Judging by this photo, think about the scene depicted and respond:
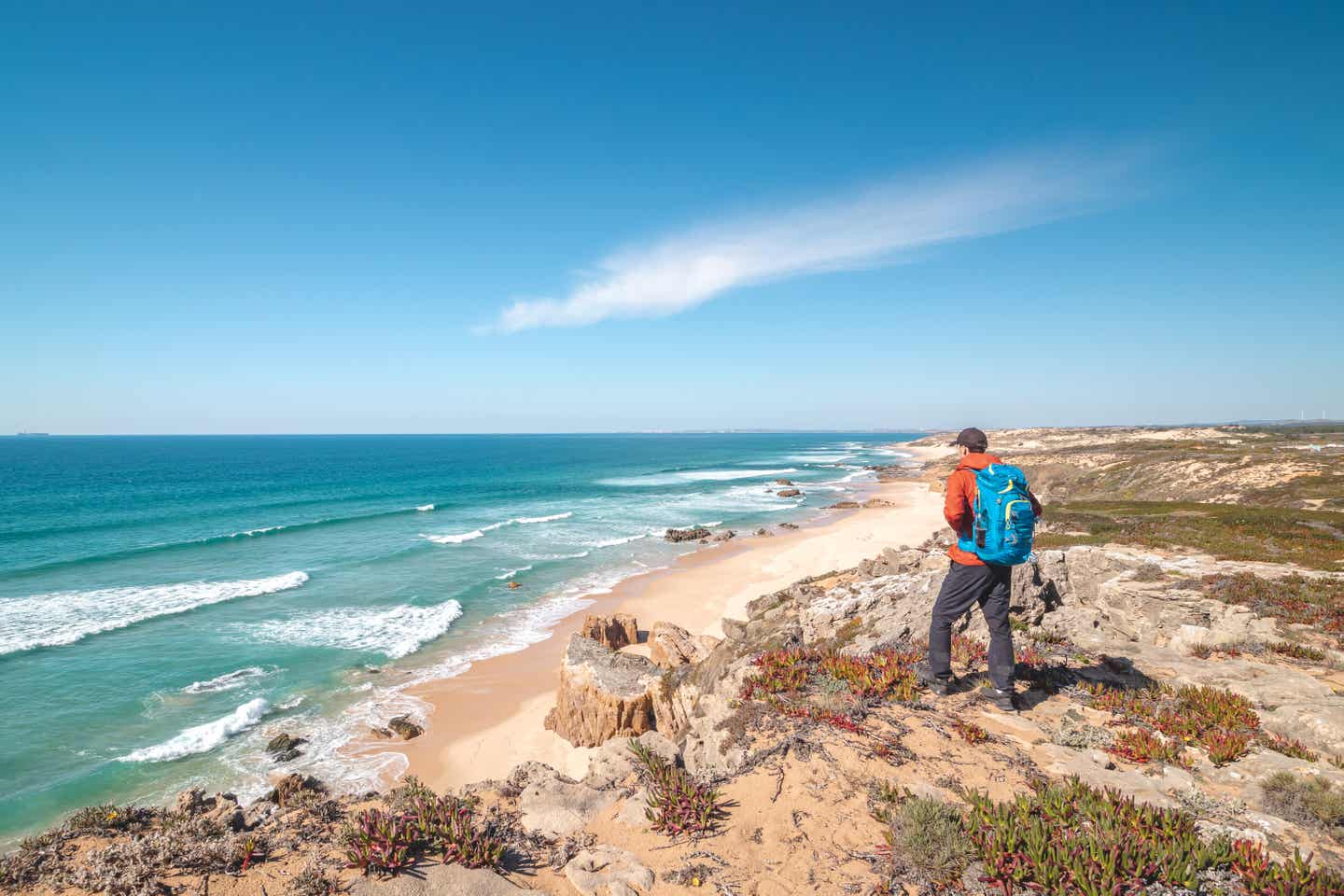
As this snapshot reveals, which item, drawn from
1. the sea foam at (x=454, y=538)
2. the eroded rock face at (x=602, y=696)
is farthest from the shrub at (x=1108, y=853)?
the sea foam at (x=454, y=538)

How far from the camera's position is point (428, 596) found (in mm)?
25109

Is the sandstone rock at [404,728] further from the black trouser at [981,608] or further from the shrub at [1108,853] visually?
the shrub at [1108,853]

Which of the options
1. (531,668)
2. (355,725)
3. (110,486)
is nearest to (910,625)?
(531,668)

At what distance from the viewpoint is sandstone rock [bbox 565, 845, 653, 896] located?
4.71 m

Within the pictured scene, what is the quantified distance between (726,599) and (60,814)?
64.3ft

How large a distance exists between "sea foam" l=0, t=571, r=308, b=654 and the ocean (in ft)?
0.40

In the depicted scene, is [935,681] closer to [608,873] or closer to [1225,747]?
[1225,747]

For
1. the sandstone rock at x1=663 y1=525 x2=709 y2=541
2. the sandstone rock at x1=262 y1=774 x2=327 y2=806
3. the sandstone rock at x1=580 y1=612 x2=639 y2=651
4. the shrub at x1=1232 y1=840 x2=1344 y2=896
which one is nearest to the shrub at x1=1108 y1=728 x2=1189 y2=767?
the shrub at x1=1232 y1=840 x2=1344 y2=896

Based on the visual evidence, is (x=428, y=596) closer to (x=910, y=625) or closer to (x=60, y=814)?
(x=60, y=814)

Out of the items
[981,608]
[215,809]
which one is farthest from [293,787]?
[981,608]

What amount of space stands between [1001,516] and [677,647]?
10993mm

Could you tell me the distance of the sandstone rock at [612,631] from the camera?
17.5 metres

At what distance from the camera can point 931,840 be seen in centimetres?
443

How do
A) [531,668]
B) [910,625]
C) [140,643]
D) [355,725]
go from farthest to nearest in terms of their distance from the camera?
[140,643]
[531,668]
[355,725]
[910,625]
